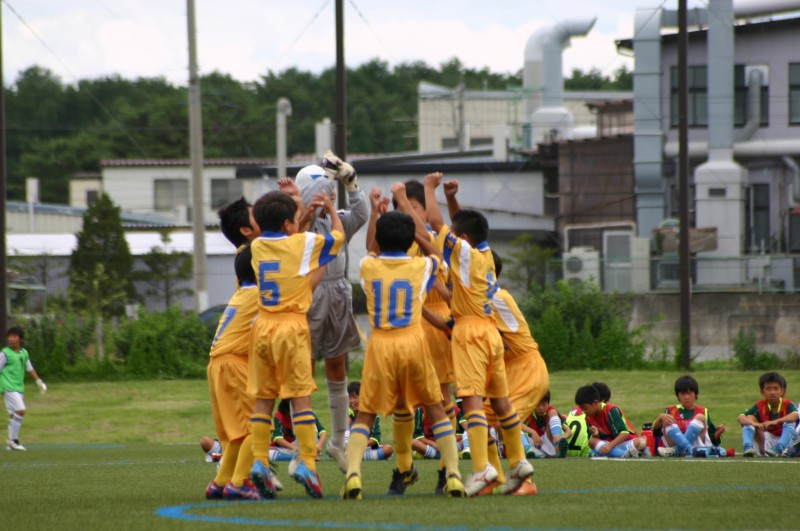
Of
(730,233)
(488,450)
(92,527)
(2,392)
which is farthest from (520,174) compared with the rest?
(92,527)

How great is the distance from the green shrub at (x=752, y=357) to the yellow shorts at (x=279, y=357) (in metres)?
16.7

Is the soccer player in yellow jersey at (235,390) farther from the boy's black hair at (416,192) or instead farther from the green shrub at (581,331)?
the green shrub at (581,331)

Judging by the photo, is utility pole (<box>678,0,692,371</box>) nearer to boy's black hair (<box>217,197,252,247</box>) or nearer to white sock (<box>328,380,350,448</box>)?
white sock (<box>328,380,350,448</box>)

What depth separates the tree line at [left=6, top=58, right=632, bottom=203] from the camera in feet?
241

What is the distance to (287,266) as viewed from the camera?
8.11 m

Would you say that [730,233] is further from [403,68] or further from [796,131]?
[403,68]

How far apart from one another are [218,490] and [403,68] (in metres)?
93.5

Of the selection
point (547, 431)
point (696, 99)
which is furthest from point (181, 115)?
point (547, 431)

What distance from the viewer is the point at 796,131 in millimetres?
36031

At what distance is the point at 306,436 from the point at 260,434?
0.32m

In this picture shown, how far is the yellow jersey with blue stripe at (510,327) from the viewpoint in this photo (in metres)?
9.11

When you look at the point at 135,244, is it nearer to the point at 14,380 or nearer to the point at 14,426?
the point at 14,380

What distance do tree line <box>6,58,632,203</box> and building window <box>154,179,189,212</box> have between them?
31.8 feet

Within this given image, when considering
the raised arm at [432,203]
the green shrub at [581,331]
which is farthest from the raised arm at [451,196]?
the green shrub at [581,331]
